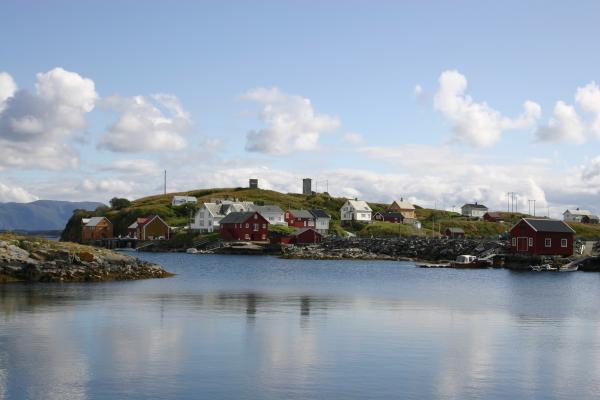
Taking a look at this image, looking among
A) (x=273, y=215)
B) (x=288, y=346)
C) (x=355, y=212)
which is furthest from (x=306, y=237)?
(x=288, y=346)

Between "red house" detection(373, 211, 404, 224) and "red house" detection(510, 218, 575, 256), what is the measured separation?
90.6 m

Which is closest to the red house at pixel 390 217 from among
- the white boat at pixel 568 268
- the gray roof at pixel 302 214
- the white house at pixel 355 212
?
the white house at pixel 355 212

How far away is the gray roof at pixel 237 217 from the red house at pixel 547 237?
6124 cm

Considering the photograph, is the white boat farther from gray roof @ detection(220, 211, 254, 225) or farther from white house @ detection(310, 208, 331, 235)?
white house @ detection(310, 208, 331, 235)

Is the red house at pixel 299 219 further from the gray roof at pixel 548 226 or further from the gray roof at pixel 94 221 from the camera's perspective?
the gray roof at pixel 548 226

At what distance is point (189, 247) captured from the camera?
477 feet

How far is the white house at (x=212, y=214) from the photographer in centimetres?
15425

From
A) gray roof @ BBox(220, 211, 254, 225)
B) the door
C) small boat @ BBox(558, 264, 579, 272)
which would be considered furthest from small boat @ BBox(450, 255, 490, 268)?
gray roof @ BBox(220, 211, 254, 225)

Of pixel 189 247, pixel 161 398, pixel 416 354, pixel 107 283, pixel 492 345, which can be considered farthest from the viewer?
pixel 189 247

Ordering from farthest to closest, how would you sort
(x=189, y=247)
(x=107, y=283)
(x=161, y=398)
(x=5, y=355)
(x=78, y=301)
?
(x=189, y=247) → (x=107, y=283) → (x=78, y=301) → (x=5, y=355) → (x=161, y=398)

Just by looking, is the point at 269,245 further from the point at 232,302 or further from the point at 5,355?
the point at 5,355

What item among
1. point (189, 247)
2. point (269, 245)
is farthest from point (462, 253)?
point (189, 247)

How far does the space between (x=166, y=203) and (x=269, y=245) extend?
68.7m

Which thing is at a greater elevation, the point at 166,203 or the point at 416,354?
the point at 166,203
